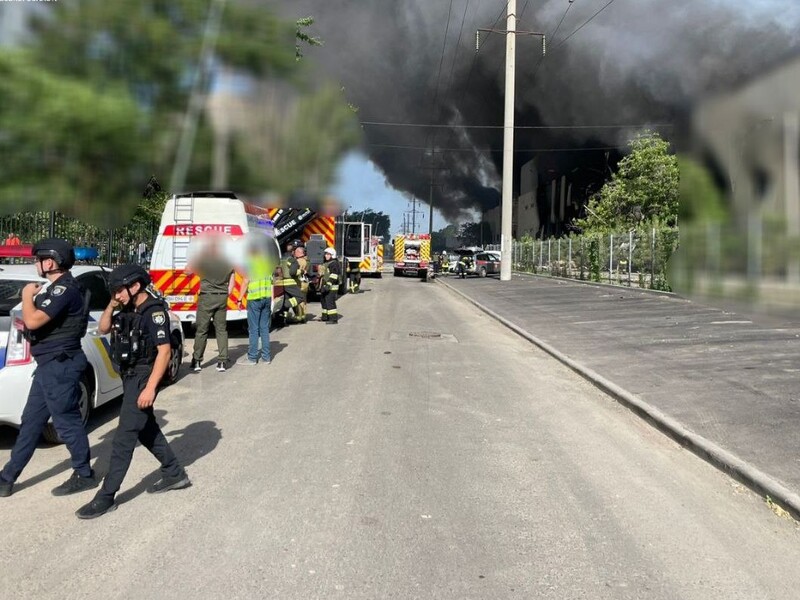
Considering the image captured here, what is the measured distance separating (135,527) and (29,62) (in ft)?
26.3

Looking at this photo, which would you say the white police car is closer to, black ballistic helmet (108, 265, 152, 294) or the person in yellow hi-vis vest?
black ballistic helmet (108, 265, 152, 294)

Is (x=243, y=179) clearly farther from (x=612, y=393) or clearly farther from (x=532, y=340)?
(x=532, y=340)

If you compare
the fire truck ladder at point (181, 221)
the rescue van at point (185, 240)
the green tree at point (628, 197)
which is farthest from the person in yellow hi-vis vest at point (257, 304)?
the green tree at point (628, 197)

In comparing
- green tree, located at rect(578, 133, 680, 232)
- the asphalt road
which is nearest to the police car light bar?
the asphalt road

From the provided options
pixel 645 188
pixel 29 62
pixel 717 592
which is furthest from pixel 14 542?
pixel 645 188

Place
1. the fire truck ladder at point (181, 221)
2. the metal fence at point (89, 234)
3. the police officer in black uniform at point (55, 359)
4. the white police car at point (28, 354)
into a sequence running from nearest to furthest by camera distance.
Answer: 1. the police officer in black uniform at point (55, 359)
2. the white police car at point (28, 354)
3. the fire truck ladder at point (181, 221)
4. the metal fence at point (89, 234)

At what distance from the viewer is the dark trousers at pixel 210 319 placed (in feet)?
29.2

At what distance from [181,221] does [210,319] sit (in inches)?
109

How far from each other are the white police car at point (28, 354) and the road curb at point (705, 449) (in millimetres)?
5100

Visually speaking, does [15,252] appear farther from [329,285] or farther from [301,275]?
[329,285]

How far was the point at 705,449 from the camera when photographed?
17.5 ft

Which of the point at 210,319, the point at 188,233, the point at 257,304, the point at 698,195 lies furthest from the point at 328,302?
the point at 698,195

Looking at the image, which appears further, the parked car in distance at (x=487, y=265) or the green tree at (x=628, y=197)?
the parked car in distance at (x=487, y=265)

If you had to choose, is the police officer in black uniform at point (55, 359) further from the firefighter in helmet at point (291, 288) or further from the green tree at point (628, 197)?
the green tree at point (628, 197)
